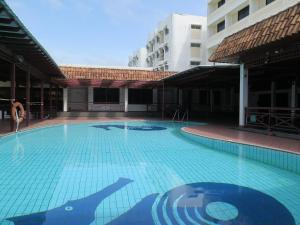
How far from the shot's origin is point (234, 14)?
27828 millimetres

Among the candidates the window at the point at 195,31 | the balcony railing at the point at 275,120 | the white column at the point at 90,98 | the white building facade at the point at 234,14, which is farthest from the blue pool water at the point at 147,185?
the window at the point at 195,31

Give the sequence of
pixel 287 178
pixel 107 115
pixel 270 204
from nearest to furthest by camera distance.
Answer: pixel 270 204 → pixel 287 178 → pixel 107 115

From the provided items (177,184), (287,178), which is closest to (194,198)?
(177,184)

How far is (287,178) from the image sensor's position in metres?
5.80

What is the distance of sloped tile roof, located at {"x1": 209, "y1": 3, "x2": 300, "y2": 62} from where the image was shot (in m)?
7.96

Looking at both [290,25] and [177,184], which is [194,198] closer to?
[177,184]

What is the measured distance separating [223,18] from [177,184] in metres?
27.2

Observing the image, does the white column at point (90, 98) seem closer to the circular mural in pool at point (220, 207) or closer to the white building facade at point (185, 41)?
the white building facade at point (185, 41)

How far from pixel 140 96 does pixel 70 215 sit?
70.5 ft

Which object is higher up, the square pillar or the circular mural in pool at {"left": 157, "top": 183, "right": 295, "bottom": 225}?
the square pillar

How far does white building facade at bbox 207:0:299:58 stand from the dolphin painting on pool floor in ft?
62.5

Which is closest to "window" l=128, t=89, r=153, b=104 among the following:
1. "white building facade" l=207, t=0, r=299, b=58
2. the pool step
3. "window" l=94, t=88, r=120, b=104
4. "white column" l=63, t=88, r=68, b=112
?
"window" l=94, t=88, r=120, b=104

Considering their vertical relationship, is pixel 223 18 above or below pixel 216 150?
above

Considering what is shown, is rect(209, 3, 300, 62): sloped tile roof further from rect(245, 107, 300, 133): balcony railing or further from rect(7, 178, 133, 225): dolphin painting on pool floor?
rect(7, 178, 133, 225): dolphin painting on pool floor
